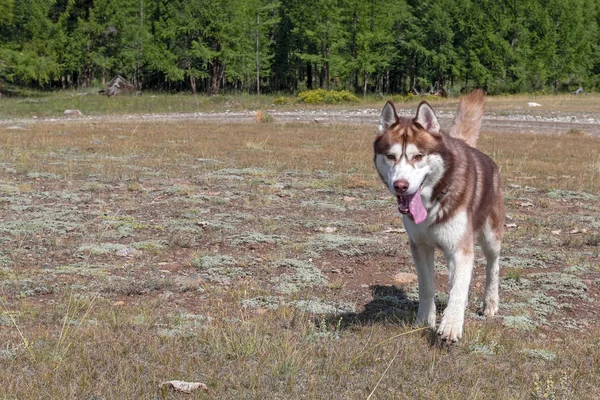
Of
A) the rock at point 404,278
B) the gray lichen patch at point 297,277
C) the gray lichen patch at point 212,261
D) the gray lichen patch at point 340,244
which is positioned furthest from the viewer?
the gray lichen patch at point 340,244

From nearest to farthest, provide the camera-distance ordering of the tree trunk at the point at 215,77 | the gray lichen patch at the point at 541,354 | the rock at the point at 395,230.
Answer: the gray lichen patch at the point at 541,354 < the rock at the point at 395,230 < the tree trunk at the point at 215,77

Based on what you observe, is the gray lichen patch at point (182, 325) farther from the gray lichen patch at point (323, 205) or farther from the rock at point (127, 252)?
the gray lichen patch at point (323, 205)

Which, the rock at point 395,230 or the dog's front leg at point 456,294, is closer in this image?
the dog's front leg at point 456,294

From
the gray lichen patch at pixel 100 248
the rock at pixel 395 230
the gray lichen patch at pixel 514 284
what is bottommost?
the rock at pixel 395 230

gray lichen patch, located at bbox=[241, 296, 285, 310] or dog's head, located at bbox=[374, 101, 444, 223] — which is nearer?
dog's head, located at bbox=[374, 101, 444, 223]

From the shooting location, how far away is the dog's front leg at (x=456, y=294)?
5414 millimetres

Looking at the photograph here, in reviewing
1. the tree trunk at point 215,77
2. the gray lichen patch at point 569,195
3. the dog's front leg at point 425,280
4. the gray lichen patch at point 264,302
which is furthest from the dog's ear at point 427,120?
the tree trunk at point 215,77

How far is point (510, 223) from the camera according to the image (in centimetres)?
1134

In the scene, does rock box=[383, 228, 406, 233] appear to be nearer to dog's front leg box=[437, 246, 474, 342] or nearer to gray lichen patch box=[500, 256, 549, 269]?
gray lichen patch box=[500, 256, 549, 269]

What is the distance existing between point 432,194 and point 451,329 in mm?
1188

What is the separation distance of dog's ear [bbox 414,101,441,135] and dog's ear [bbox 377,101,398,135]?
206mm

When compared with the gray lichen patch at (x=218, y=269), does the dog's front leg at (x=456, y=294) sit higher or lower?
higher

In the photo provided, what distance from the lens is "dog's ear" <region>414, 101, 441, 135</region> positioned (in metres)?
5.64

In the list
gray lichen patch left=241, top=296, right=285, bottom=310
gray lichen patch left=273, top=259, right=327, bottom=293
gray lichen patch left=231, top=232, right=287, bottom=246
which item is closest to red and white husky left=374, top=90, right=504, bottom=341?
gray lichen patch left=241, top=296, right=285, bottom=310
